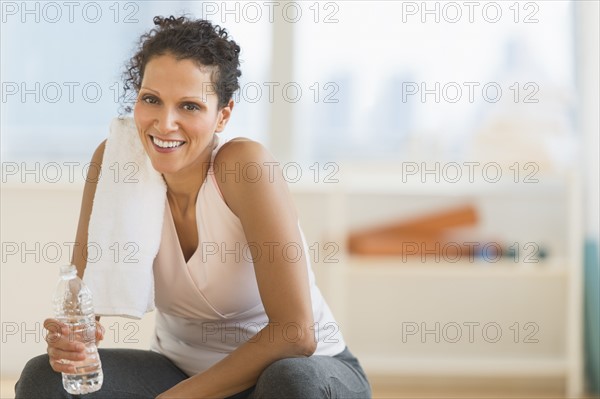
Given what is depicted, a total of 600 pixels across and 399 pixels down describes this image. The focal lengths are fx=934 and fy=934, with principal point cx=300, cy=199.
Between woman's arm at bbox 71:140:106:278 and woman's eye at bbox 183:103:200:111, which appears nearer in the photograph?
woman's eye at bbox 183:103:200:111

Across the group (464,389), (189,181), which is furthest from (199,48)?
(464,389)

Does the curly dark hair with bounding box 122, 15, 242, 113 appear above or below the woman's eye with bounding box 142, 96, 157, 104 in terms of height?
above

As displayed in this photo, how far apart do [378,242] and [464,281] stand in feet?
1.31

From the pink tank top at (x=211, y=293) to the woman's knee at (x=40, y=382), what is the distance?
0.27 metres

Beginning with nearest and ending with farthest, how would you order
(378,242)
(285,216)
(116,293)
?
(285,216)
(116,293)
(378,242)

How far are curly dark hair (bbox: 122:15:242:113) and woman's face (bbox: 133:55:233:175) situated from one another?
0.01 m

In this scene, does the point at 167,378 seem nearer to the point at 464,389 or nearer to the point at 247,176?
the point at 247,176

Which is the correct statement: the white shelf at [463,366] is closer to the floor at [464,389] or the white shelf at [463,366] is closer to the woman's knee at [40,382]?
the floor at [464,389]

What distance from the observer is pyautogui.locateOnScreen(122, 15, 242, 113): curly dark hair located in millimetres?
1658

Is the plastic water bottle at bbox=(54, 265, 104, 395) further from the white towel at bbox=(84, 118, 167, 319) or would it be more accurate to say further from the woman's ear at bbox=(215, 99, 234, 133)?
the woman's ear at bbox=(215, 99, 234, 133)

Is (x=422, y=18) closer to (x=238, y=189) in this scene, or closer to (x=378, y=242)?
(x=378, y=242)

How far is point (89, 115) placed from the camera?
317 centimetres

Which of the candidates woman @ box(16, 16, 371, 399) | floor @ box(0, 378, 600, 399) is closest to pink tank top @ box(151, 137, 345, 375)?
woman @ box(16, 16, 371, 399)

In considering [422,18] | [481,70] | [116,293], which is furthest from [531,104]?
[116,293]
